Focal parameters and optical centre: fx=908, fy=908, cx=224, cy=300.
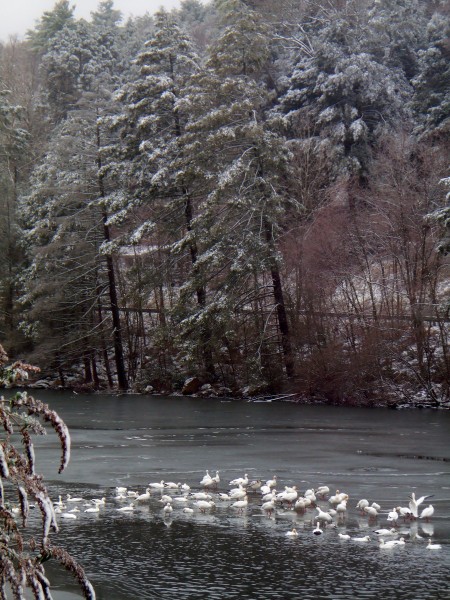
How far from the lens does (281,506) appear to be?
14.9m

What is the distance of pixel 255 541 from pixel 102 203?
3167cm

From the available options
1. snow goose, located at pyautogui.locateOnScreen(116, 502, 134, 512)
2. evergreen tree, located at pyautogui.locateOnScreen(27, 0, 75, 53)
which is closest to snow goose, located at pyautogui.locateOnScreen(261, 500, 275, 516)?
snow goose, located at pyautogui.locateOnScreen(116, 502, 134, 512)

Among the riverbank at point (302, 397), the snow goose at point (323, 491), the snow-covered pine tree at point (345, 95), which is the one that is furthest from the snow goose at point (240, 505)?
the snow-covered pine tree at point (345, 95)

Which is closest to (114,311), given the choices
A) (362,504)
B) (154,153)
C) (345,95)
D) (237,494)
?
(154,153)

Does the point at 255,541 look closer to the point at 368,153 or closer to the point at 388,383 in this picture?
the point at 388,383

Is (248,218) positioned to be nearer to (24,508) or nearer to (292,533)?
(292,533)

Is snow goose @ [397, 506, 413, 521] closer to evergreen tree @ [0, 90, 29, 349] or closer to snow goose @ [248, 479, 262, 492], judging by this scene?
snow goose @ [248, 479, 262, 492]

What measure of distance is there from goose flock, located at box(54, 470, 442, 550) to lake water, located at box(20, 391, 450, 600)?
83 mm

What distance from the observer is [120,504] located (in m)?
15.1

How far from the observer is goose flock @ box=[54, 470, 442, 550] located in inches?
512

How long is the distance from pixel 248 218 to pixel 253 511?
24.6 metres

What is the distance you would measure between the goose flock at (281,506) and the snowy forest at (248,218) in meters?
14.5

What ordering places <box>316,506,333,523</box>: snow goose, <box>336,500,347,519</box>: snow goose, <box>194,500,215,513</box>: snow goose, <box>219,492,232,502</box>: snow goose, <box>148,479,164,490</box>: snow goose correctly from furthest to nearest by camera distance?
<box>148,479,164,490</box>: snow goose → <box>219,492,232,502</box>: snow goose → <box>194,500,215,513</box>: snow goose → <box>336,500,347,519</box>: snow goose → <box>316,506,333,523</box>: snow goose

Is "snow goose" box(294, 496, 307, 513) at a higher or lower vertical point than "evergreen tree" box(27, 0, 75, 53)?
lower
